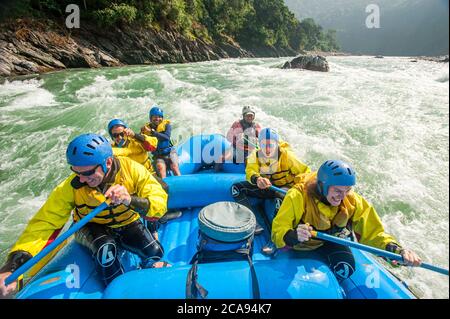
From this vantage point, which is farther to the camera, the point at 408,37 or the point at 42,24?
the point at 408,37

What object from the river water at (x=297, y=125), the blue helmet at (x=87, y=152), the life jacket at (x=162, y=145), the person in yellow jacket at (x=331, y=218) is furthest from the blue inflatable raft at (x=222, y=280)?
the life jacket at (x=162, y=145)

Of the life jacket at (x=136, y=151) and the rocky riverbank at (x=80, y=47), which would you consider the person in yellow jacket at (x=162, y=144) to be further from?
the rocky riverbank at (x=80, y=47)

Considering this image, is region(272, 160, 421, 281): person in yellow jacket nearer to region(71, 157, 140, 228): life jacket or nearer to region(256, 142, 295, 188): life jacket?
region(256, 142, 295, 188): life jacket

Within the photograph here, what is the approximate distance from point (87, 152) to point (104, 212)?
0.65m

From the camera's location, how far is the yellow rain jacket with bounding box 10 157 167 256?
7.11 ft

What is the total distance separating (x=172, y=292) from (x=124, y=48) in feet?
71.9

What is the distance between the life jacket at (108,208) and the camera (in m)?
2.32

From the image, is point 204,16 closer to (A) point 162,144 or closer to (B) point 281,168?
(A) point 162,144

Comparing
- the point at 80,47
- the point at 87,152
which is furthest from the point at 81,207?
the point at 80,47

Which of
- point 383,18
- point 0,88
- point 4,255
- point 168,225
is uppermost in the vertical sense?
point 383,18

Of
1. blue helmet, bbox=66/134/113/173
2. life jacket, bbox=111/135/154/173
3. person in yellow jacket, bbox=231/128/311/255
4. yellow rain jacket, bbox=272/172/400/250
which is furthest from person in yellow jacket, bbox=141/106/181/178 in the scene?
yellow rain jacket, bbox=272/172/400/250

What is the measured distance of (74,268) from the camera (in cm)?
229

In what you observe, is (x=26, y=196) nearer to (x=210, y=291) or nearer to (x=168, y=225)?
(x=168, y=225)
